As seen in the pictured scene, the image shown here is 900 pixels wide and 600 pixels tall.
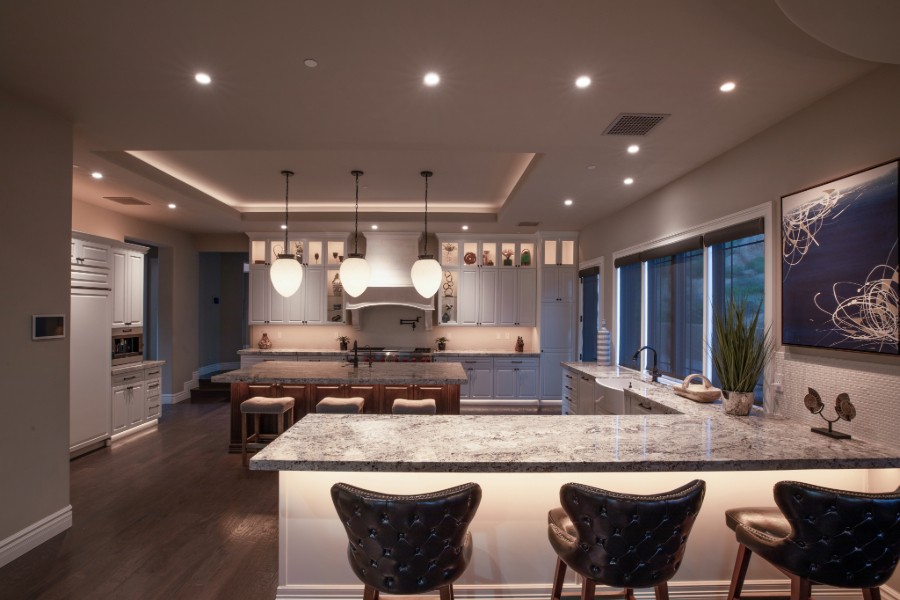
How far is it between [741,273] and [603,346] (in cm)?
232

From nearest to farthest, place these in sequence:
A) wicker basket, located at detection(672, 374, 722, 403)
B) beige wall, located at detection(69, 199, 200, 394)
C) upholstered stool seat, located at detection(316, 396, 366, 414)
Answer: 1. wicker basket, located at detection(672, 374, 722, 403)
2. upholstered stool seat, located at detection(316, 396, 366, 414)
3. beige wall, located at detection(69, 199, 200, 394)

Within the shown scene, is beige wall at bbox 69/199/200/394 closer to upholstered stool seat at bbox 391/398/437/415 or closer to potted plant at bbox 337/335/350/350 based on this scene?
potted plant at bbox 337/335/350/350

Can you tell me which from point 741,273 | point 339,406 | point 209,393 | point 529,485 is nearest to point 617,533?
point 529,485

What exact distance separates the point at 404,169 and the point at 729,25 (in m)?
3.24

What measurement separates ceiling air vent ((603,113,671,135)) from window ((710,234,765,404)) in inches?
43.4

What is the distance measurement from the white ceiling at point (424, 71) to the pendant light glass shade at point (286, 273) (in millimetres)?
1074

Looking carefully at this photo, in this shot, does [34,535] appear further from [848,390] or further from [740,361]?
[848,390]

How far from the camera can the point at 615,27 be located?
6.61 feet

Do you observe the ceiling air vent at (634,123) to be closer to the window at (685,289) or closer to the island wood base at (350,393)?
the window at (685,289)

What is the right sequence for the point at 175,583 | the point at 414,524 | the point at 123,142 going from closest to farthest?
the point at 414,524 → the point at 175,583 → the point at 123,142

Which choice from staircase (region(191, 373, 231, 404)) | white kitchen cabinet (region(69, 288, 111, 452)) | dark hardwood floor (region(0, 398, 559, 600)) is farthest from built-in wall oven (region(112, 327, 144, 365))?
staircase (region(191, 373, 231, 404))

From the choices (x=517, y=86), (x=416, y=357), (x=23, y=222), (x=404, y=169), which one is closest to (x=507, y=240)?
(x=416, y=357)

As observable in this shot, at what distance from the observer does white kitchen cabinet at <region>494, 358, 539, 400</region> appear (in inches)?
282

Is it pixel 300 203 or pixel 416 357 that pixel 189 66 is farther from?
pixel 416 357
